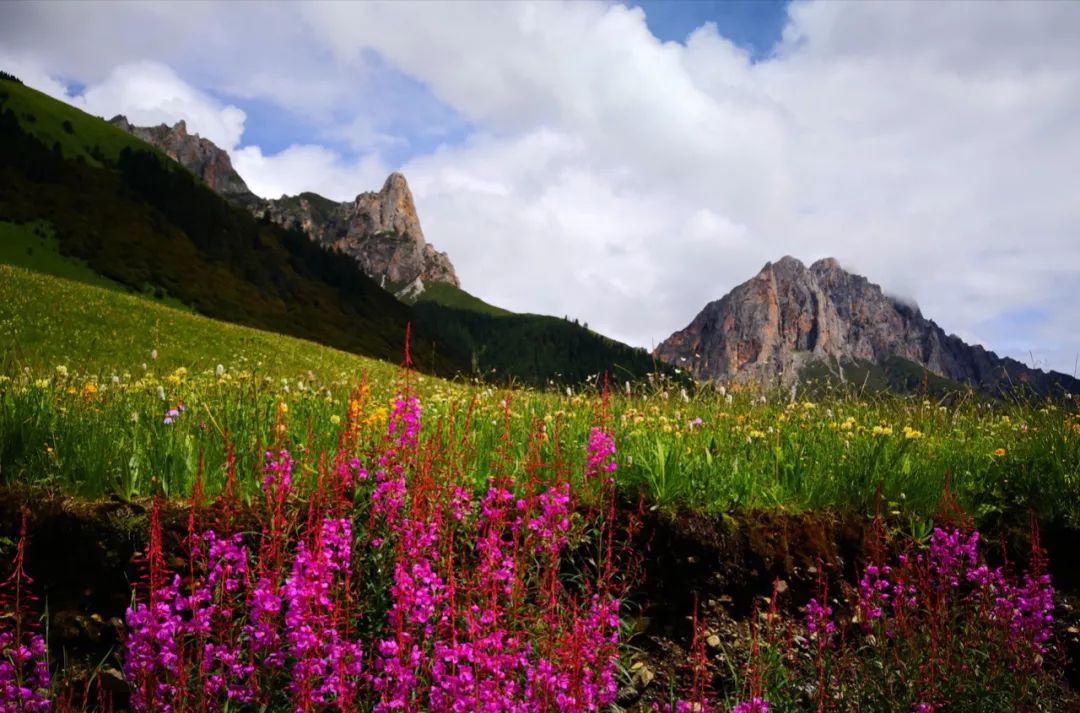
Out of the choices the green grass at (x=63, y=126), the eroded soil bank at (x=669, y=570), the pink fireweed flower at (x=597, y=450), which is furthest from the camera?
the green grass at (x=63, y=126)

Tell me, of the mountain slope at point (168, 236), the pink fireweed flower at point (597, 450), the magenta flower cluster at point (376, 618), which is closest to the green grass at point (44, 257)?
the mountain slope at point (168, 236)

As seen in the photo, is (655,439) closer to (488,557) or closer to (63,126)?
(488,557)

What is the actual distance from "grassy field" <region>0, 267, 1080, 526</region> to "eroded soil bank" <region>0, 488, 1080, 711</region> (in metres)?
0.23

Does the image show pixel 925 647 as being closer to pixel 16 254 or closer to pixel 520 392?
pixel 520 392

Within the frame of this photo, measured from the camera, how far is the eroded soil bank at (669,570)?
4.15 meters

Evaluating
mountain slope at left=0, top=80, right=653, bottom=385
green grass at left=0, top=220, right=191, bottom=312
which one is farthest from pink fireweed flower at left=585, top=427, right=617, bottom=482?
green grass at left=0, top=220, right=191, bottom=312

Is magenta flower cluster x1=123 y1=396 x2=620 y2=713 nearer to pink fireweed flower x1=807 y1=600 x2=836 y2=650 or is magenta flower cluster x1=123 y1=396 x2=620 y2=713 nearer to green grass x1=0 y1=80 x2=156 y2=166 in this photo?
pink fireweed flower x1=807 y1=600 x2=836 y2=650

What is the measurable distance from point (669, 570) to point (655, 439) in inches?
62.1

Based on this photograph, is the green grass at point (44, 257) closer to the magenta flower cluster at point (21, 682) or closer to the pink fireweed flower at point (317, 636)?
the magenta flower cluster at point (21, 682)

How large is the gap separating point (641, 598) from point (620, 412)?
3249 millimetres

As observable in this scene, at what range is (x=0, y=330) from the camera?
24.6 metres

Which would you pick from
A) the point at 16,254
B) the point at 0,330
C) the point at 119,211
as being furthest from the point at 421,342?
the point at 0,330

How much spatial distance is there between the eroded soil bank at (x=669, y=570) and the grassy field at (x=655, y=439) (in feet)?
0.74

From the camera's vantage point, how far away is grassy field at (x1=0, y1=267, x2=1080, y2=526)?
496 cm
